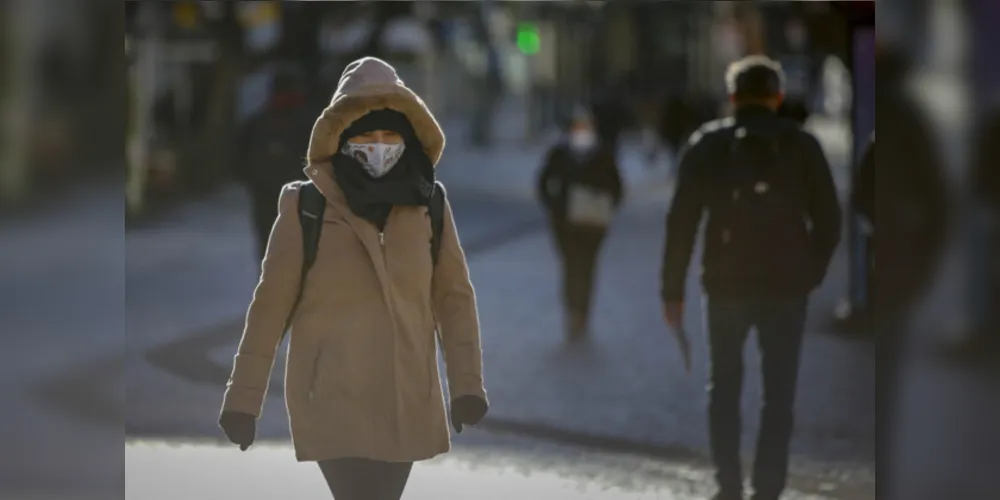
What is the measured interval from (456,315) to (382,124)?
58 cm

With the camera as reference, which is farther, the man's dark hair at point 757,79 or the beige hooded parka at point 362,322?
the man's dark hair at point 757,79

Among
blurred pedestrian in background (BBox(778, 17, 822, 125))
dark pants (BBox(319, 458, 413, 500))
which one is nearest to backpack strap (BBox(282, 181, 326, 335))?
dark pants (BBox(319, 458, 413, 500))

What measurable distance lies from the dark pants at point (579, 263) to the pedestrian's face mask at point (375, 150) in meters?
1.02

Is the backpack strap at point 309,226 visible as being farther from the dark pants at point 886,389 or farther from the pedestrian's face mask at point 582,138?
the dark pants at point 886,389

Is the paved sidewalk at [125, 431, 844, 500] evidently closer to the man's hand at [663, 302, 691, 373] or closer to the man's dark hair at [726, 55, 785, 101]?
the man's hand at [663, 302, 691, 373]

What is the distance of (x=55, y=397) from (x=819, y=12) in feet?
9.43

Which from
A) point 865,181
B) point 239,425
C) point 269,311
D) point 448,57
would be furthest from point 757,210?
point 239,425

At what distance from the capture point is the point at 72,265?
4980 millimetres

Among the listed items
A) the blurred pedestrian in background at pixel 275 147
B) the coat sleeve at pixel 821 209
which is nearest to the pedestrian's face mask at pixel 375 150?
the blurred pedestrian in background at pixel 275 147

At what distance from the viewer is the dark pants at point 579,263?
5113 millimetres

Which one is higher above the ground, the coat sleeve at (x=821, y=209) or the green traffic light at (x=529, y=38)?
the green traffic light at (x=529, y=38)

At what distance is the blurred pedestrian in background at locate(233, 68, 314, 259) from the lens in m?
4.89

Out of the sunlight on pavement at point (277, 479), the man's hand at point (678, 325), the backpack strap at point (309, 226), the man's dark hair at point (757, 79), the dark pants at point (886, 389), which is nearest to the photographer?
the backpack strap at point (309, 226)

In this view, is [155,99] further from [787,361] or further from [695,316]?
[787,361]
